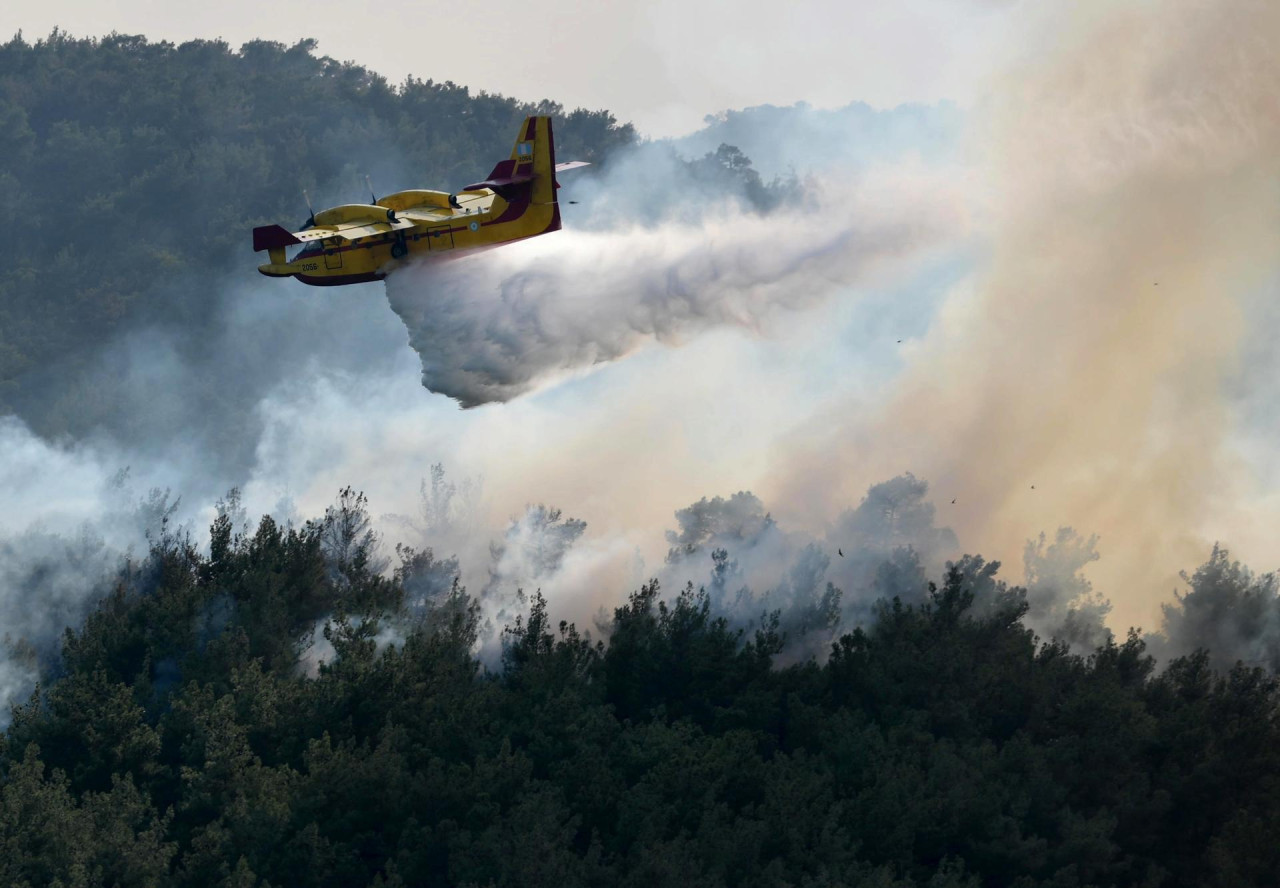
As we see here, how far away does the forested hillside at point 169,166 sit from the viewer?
13700cm

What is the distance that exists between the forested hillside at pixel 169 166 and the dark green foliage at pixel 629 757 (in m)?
69.8

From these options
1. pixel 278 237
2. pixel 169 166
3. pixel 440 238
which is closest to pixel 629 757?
pixel 440 238

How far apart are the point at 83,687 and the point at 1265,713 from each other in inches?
1215

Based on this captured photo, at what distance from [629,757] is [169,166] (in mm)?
103207

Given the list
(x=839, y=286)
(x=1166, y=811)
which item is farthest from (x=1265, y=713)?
(x=839, y=286)

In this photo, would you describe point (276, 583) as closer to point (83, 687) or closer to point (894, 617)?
point (83, 687)

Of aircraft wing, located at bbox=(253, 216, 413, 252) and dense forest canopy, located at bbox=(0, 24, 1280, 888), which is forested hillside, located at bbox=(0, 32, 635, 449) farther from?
aircraft wing, located at bbox=(253, 216, 413, 252)

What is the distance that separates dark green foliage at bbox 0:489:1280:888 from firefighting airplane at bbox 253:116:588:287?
35.2ft

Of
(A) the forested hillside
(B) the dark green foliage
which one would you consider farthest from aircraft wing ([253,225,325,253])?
(A) the forested hillside

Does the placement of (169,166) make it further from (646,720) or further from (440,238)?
(646,720)

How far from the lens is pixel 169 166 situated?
14562 centimetres

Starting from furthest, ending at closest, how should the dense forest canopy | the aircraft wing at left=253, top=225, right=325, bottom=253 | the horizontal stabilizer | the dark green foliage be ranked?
the horizontal stabilizer < the aircraft wing at left=253, top=225, right=325, bottom=253 < the dense forest canopy < the dark green foliage

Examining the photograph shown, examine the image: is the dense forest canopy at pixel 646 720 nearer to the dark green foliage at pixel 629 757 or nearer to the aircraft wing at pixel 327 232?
the dark green foliage at pixel 629 757

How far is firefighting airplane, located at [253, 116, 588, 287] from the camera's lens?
54562 mm
